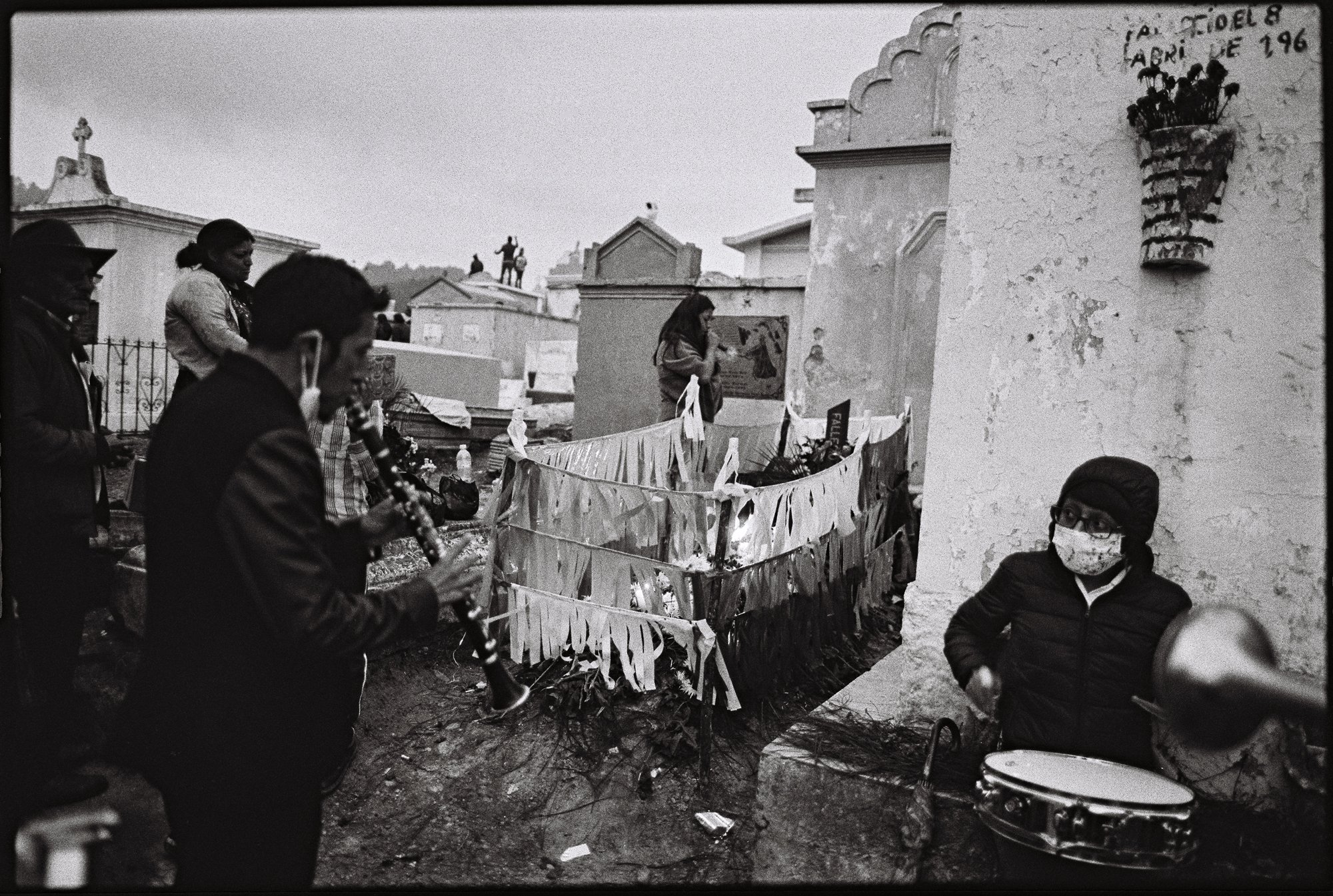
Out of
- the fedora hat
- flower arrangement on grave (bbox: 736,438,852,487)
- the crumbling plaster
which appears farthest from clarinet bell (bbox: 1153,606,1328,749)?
the crumbling plaster

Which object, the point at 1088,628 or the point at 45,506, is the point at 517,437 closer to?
the point at 45,506

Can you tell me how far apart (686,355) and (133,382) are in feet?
24.3

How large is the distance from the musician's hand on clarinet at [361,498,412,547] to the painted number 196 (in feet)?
10.3

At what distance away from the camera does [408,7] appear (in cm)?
242

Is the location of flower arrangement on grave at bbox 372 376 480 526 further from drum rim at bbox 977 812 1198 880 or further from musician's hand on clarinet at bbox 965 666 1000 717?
drum rim at bbox 977 812 1198 880

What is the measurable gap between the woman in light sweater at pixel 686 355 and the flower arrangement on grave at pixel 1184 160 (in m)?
4.31

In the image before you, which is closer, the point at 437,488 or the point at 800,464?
the point at 437,488

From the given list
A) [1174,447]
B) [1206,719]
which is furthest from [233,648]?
[1174,447]

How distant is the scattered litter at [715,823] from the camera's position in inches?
147

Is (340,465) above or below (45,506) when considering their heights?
above

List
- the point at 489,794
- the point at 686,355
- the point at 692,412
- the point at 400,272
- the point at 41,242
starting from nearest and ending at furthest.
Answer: the point at 41,242
the point at 489,794
the point at 692,412
the point at 686,355
the point at 400,272

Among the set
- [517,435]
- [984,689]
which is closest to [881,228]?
[517,435]

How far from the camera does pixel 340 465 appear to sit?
4.20 metres

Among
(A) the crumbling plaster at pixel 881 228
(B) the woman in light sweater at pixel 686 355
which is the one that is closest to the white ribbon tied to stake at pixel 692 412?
(B) the woman in light sweater at pixel 686 355
